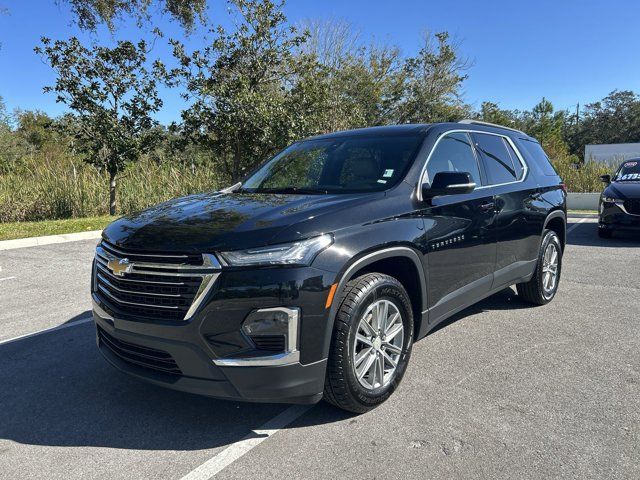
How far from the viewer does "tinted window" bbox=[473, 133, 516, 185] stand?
14.7 feet

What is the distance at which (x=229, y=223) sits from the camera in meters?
2.86

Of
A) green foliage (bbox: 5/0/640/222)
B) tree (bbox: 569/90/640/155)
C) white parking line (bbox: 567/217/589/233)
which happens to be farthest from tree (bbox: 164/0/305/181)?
tree (bbox: 569/90/640/155)

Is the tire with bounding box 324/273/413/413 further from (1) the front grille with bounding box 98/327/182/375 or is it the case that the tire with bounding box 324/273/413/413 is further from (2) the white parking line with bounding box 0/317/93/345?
(2) the white parking line with bounding box 0/317/93/345

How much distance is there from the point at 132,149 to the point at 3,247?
5.59m

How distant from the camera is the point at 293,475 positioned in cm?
252

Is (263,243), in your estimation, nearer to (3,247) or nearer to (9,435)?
(9,435)

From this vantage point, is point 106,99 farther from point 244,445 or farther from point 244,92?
point 244,445

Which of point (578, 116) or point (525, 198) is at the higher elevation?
point (578, 116)

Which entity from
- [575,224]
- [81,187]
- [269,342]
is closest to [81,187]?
→ [81,187]

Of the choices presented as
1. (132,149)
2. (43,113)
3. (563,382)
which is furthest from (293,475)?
(43,113)

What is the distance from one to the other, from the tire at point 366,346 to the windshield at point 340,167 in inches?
30.9

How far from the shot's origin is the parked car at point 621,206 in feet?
30.8

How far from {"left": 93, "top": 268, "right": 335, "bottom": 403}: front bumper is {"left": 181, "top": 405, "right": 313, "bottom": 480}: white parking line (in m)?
0.32

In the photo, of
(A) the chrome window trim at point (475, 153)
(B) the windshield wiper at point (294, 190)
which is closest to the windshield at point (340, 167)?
(B) the windshield wiper at point (294, 190)
